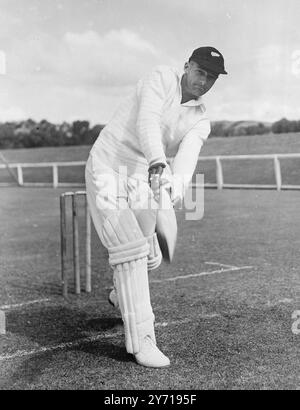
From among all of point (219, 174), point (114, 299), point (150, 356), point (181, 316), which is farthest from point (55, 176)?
point (150, 356)

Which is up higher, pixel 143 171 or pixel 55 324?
pixel 143 171

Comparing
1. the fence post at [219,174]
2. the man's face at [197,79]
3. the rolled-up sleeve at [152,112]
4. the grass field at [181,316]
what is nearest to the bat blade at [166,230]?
the rolled-up sleeve at [152,112]

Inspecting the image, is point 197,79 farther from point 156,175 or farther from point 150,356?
point 150,356

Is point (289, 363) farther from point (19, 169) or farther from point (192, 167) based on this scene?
point (19, 169)

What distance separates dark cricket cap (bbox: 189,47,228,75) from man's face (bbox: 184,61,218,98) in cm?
4

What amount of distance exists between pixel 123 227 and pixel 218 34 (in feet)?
8.53

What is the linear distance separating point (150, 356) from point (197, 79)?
5.23 feet

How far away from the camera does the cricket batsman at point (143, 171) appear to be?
3770 mm

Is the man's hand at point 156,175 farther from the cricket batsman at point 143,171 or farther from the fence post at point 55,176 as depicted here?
the fence post at point 55,176

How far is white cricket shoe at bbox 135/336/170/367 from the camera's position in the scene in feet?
12.1

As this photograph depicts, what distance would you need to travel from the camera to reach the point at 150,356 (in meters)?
3.70

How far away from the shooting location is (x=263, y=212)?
37.6 feet

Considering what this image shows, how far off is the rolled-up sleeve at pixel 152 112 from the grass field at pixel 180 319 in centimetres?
117

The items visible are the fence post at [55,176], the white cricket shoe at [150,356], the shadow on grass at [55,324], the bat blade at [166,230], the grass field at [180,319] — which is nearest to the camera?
the grass field at [180,319]
